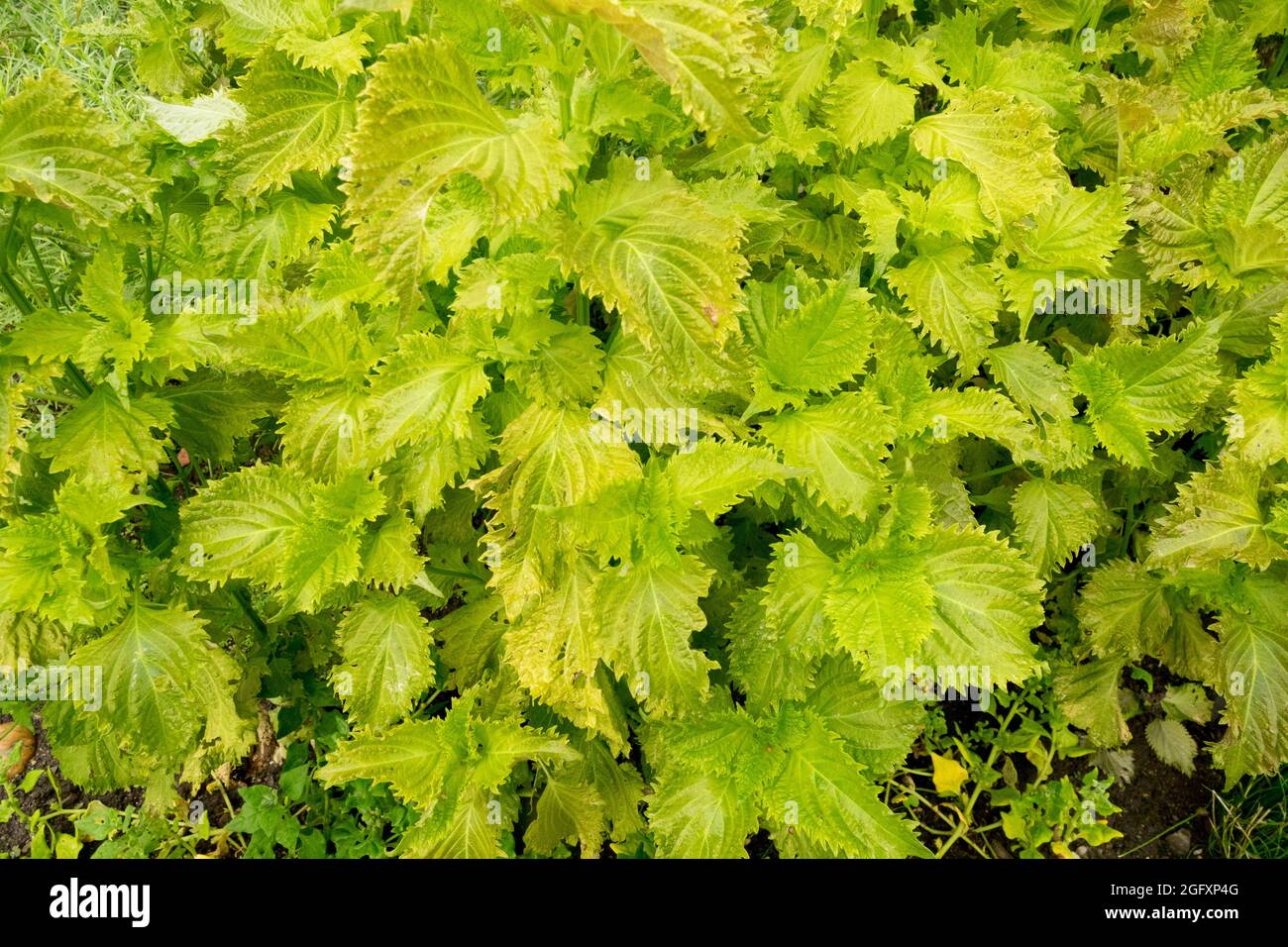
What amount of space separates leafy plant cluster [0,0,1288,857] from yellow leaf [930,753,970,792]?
12 mm

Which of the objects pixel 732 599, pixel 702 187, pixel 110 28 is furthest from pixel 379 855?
pixel 110 28

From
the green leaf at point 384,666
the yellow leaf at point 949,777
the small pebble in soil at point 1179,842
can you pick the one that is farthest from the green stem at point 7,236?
the small pebble in soil at point 1179,842

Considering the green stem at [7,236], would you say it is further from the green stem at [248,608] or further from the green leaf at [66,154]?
the green stem at [248,608]

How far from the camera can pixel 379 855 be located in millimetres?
2945

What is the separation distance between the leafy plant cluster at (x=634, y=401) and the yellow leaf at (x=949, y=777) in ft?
0.04

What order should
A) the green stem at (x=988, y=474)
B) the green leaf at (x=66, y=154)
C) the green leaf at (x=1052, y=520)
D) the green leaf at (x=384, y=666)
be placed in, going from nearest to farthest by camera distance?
the green leaf at (x=66, y=154) < the green leaf at (x=384, y=666) < the green leaf at (x=1052, y=520) < the green stem at (x=988, y=474)

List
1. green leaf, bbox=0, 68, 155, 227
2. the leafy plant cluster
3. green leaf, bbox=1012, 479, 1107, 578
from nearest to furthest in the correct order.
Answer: the leafy plant cluster → green leaf, bbox=0, 68, 155, 227 → green leaf, bbox=1012, 479, 1107, 578

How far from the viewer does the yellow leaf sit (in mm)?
3047

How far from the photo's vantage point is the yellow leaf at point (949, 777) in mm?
3047

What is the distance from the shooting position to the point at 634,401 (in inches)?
79.9

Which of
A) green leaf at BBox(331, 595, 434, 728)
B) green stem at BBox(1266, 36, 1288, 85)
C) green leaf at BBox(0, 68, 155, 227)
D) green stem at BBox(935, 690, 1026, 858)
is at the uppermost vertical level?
green stem at BBox(1266, 36, 1288, 85)

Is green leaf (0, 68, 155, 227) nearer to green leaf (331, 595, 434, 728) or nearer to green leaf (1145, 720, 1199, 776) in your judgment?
green leaf (331, 595, 434, 728)

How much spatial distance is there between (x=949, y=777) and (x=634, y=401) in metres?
1.87

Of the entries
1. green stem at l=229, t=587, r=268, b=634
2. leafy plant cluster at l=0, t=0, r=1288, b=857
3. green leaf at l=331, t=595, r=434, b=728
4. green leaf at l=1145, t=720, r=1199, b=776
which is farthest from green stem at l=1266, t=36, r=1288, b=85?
green stem at l=229, t=587, r=268, b=634
